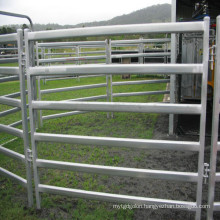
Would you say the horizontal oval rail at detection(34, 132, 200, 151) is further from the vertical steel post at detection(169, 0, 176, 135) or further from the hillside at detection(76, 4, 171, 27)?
the hillside at detection(76, 4, 171, 27)

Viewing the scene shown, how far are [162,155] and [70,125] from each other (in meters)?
2.26

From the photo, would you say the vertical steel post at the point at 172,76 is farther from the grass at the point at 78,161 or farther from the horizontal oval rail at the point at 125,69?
the horizontal oval rail at the point at 125,69

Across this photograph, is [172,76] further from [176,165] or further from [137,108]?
[137,108]

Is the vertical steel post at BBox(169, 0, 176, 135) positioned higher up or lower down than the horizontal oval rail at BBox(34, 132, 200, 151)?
higher up

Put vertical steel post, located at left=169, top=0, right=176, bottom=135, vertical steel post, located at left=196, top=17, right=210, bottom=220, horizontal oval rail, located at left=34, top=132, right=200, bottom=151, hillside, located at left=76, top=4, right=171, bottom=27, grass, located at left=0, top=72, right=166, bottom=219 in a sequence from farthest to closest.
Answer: hillside, located at left=76, top=4, right=171, bottom=27
vertical steel post, located at left=169, top=0, right=176, bottom=135
grass, located at left=0, top=72, right=166, bottom=219
horizontal oval rail, located at left=34, top=132, right=200, bottom=151
vertical steel post, located at left=196, top=17, right=210, bottom=220

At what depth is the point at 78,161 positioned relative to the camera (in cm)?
343

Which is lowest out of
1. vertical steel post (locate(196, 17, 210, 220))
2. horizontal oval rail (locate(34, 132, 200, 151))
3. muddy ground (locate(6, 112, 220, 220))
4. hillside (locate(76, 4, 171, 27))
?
muddy ground (locate(6, 112, 220, 220))

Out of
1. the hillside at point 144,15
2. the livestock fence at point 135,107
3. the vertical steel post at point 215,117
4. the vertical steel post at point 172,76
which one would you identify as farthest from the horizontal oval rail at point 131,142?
the hillside at point 144,15

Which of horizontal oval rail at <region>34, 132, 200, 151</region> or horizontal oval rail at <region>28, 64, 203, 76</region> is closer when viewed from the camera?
horizontal oval rail at <region>28, 64, 203, 76</region>

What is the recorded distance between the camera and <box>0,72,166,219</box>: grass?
91.6 inches

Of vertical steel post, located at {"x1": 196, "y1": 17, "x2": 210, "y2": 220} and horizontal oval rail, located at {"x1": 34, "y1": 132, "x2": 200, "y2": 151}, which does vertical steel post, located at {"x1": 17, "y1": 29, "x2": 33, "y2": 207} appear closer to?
horizontal oval rail, located at {"x1": 34, "y1": 132, "x2": 200, "y2": 151}

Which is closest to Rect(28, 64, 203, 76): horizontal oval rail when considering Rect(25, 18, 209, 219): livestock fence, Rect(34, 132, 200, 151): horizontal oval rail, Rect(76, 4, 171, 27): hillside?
Rect(25, 18, 209, 219): livestock fence

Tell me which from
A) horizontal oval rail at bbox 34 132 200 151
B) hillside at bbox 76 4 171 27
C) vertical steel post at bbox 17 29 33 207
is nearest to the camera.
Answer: horizontal oval rail at bbox 34 132 200 151

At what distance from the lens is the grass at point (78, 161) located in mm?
2326
